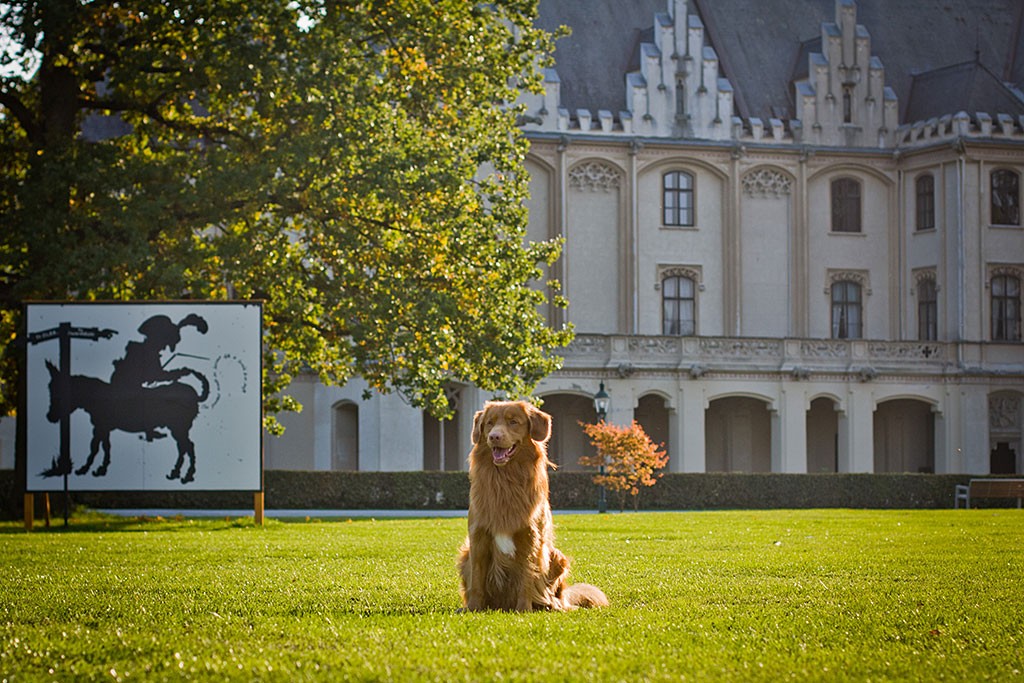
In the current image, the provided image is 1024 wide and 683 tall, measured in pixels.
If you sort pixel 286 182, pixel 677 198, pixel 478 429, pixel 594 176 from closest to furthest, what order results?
pixel 478 429 < pixel 286 182 < pixel 594 176 < pixel 677 198

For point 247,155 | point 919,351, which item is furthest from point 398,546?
point 919,351

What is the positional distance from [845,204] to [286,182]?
34.6 m

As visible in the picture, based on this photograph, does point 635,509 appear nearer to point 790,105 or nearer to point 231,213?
point 231,213

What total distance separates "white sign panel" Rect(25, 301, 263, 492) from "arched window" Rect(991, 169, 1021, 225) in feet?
121

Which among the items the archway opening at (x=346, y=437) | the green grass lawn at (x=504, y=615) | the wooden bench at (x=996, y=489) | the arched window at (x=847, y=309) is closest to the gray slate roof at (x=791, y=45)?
the arched window at (x=847, y=309)

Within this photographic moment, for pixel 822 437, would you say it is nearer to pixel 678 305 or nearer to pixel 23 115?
pixel 678 305

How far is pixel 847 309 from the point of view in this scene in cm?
5550

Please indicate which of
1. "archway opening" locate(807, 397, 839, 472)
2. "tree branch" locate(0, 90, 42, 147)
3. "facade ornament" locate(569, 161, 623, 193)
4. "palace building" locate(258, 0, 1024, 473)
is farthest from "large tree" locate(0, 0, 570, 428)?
"archway opening" locate(807, 397, 839, 472)

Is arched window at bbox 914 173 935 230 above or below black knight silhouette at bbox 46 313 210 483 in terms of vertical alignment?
above

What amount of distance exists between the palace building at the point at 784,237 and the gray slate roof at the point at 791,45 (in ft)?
0.42

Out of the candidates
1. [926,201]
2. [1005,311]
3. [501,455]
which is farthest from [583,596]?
[926,201]

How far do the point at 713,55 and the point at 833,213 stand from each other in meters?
7.39

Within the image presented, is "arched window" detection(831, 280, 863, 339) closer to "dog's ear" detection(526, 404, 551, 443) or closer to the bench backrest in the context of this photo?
the bench backrest

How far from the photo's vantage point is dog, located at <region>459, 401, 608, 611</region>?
30.2ft
